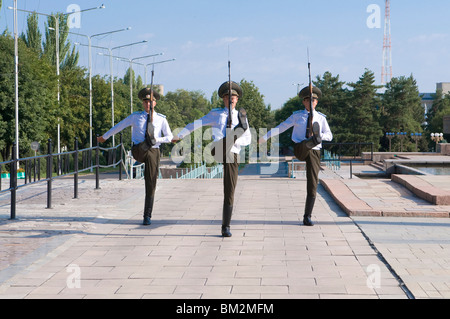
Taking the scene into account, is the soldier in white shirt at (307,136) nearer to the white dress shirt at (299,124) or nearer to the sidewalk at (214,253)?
the white dress shirt at (299,124)

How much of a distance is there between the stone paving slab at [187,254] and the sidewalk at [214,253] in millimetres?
11

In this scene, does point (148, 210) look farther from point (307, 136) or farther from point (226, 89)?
point (307, 136)

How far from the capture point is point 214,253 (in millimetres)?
6992

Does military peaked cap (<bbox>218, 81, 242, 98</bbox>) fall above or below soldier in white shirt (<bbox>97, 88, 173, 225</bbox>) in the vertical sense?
above

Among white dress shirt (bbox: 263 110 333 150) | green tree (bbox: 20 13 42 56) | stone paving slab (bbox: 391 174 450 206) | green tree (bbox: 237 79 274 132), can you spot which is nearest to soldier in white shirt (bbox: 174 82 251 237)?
white dress shirt (bbox: 263 110 333 150)

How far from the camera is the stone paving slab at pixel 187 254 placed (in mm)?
5359

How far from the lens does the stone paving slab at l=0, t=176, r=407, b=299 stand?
5359 mm

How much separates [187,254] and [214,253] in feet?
0.96

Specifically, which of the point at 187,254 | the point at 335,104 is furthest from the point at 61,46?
the point at 187,254

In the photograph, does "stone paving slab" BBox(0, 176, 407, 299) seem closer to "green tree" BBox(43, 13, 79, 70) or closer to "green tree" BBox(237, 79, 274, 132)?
"green tree" BBox(43, 13, 79, 70)

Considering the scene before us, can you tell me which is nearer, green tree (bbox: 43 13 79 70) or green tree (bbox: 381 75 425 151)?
green tree (bbox: 43 13 79 70)

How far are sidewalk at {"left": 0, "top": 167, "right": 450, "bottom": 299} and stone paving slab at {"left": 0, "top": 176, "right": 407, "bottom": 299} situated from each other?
1cm

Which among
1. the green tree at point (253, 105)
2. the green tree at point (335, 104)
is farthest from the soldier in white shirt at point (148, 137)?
the green tree at point (253, 105)
